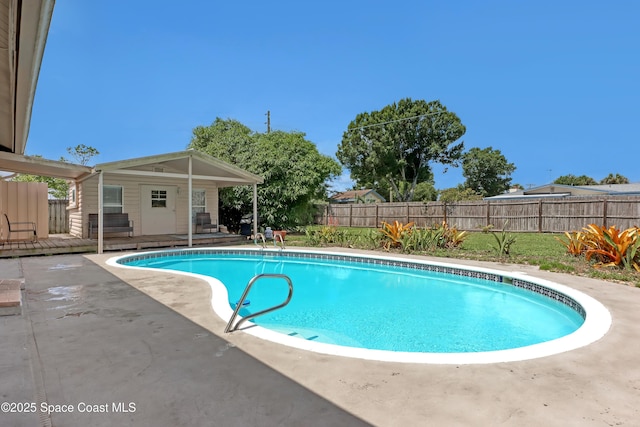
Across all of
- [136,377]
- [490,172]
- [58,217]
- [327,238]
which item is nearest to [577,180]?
[490,172]

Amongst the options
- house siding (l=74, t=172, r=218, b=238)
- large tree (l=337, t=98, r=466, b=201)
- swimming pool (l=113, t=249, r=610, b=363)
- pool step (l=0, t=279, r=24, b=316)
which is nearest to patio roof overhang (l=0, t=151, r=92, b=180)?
house siding (l=74, t=172, r=218, b=238)

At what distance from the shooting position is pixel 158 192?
14.1 m

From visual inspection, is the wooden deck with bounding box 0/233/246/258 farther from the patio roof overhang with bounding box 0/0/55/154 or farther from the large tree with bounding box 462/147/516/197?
the large tree with bounding box 462/147/516/197

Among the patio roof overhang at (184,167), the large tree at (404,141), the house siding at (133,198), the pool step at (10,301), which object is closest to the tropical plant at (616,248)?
the pool step at (10,301)

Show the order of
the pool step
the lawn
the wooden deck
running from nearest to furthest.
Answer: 1. the pool step
2. the lawn
3. the wooden deck

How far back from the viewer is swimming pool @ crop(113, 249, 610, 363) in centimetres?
365

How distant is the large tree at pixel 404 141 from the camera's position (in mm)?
31719

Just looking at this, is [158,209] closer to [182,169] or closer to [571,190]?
[182,169]

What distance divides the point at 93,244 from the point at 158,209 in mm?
3467

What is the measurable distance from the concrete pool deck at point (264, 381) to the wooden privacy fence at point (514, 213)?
44.7ft

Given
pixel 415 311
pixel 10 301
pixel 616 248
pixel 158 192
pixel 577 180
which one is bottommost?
pixel 415 311

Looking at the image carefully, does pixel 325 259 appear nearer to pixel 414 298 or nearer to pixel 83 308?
pixel 414 298

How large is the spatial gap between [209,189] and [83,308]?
11.3 metres

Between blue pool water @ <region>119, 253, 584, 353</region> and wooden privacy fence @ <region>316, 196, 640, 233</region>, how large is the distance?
1091 cm
